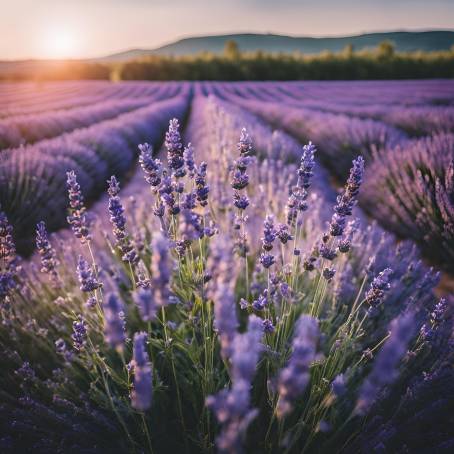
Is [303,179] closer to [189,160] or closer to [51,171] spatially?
[189,160]

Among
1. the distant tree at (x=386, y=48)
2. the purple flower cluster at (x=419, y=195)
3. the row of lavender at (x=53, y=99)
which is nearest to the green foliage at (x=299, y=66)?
the distant tree at (x=386, y=48)

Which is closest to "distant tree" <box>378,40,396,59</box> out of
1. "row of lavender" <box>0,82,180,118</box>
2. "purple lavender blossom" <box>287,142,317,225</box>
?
"row of lavender" <box>0,82,180,118</box>

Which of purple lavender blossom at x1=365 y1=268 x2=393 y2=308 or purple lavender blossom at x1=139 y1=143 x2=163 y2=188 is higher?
purple lavender blossom at x1=139 y1=143 x2=163 y2=188

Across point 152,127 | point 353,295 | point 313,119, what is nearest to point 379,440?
point 353,295

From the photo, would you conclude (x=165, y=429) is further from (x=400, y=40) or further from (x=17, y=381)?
(x=400, y=40)

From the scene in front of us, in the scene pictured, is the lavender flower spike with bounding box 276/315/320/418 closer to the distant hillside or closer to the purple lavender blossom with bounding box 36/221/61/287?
the purple lavender blossom with bounding box 36/221/61/287

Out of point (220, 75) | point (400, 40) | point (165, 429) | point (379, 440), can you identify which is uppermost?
point (400, 40)

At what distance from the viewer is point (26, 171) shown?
118 inches

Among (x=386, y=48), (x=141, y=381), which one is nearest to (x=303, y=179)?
(x=141, y=381)

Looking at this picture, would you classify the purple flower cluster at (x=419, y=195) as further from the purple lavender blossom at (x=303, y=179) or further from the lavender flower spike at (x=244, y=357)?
the lavender flower spike at (x=244, y=357)

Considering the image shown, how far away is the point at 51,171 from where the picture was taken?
325 cm

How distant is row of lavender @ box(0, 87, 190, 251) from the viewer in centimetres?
282

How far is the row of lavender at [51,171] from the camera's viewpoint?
A: 282 centimetres

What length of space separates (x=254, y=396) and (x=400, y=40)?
101 m
